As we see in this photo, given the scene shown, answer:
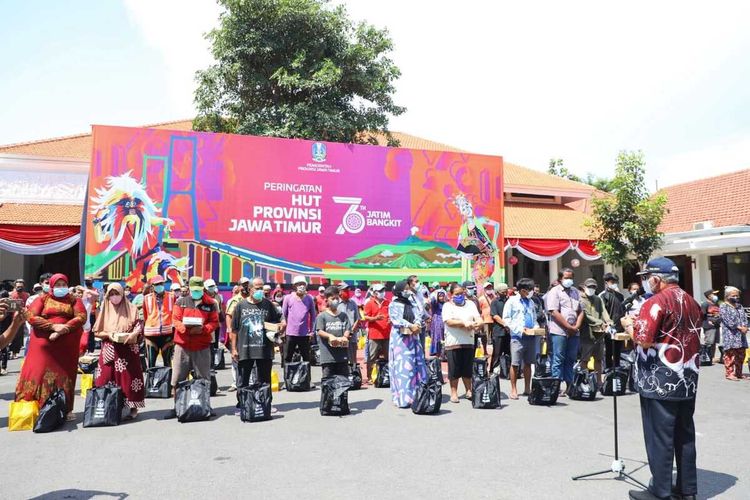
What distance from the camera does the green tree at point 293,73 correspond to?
18828 mm

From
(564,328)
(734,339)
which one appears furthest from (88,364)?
(734,339)

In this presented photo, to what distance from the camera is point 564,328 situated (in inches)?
327

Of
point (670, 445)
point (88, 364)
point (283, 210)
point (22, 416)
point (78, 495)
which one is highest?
point (283, 210)

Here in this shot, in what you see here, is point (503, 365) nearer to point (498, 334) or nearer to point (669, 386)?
point (498, 334)

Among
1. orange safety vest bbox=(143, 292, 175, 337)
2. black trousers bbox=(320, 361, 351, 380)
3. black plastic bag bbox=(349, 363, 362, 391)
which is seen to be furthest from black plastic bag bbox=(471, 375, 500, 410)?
orange safety vest bbox=(143, 292, 175, 337)

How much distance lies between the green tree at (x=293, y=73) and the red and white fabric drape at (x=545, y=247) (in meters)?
7.14

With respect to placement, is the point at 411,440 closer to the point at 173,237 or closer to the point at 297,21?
the point at 173,237

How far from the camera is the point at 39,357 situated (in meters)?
6.79

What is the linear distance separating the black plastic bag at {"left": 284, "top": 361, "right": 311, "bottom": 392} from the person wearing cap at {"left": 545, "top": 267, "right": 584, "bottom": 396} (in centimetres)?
404

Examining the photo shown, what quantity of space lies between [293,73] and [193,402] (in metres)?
14.7

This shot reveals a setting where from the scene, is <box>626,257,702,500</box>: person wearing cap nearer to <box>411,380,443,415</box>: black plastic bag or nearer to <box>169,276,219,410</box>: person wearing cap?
<box>411,380,443,415</box>: black plastic bag

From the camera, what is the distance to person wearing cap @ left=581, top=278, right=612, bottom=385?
8.71 m

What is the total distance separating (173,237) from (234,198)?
2030mm

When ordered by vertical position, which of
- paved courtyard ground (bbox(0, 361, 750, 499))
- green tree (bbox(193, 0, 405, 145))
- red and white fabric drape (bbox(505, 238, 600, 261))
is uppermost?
green tree (bbox(193, 0, 405, 145))
